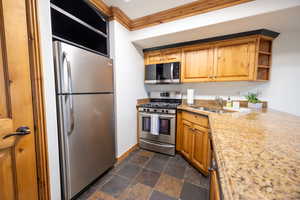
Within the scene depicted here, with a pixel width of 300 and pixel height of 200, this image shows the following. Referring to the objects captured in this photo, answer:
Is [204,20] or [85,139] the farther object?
[204,20]

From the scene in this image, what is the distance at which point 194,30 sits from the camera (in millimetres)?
1763

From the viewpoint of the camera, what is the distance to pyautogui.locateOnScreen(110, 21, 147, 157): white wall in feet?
6.08

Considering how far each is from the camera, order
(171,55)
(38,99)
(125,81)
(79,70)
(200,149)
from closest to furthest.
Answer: (38,99)
(79,70)
(200,149)
(125,81)
(171,55)

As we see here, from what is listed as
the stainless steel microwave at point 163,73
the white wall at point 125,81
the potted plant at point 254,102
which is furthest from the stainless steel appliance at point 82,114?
the potted plant at point 254,102

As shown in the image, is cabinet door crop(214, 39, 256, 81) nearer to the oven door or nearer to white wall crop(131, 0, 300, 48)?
white wall crop(131, 0, 300, 48)

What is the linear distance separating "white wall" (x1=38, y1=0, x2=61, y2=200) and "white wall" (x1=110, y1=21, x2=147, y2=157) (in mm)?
858

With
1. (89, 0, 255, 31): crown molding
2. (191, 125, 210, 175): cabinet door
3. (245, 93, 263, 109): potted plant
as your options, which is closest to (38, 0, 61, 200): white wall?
(89, 0, 255, 31): crown molding

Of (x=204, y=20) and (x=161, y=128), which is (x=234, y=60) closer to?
(x=204, y=20)

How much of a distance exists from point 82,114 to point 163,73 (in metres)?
1.72

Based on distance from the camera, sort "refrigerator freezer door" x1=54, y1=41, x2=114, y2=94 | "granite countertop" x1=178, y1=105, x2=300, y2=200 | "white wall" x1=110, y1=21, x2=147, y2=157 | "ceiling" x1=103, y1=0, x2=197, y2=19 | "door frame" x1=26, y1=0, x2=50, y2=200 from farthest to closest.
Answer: "white wall" x1=110, y1=21, x2=147, y2=157 → "ceiling" x1=103, y1=0, x2=197, y2=19 → "refrigerator freezer door" x1=54, y1=41, x2=114, y2=94 → "door frame" x1=26, y1=0, x2=50, y2=200 → "granite countertop" x1=178, y1=105, x2=300, y2=200

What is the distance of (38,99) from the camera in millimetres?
984

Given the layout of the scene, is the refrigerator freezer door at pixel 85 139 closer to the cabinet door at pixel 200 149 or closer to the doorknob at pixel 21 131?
the doorknob at pixel 21 131

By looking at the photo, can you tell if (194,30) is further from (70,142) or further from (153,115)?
(70,142)

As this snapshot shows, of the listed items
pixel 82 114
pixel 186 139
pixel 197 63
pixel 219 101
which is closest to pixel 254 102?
pixel 219 101
